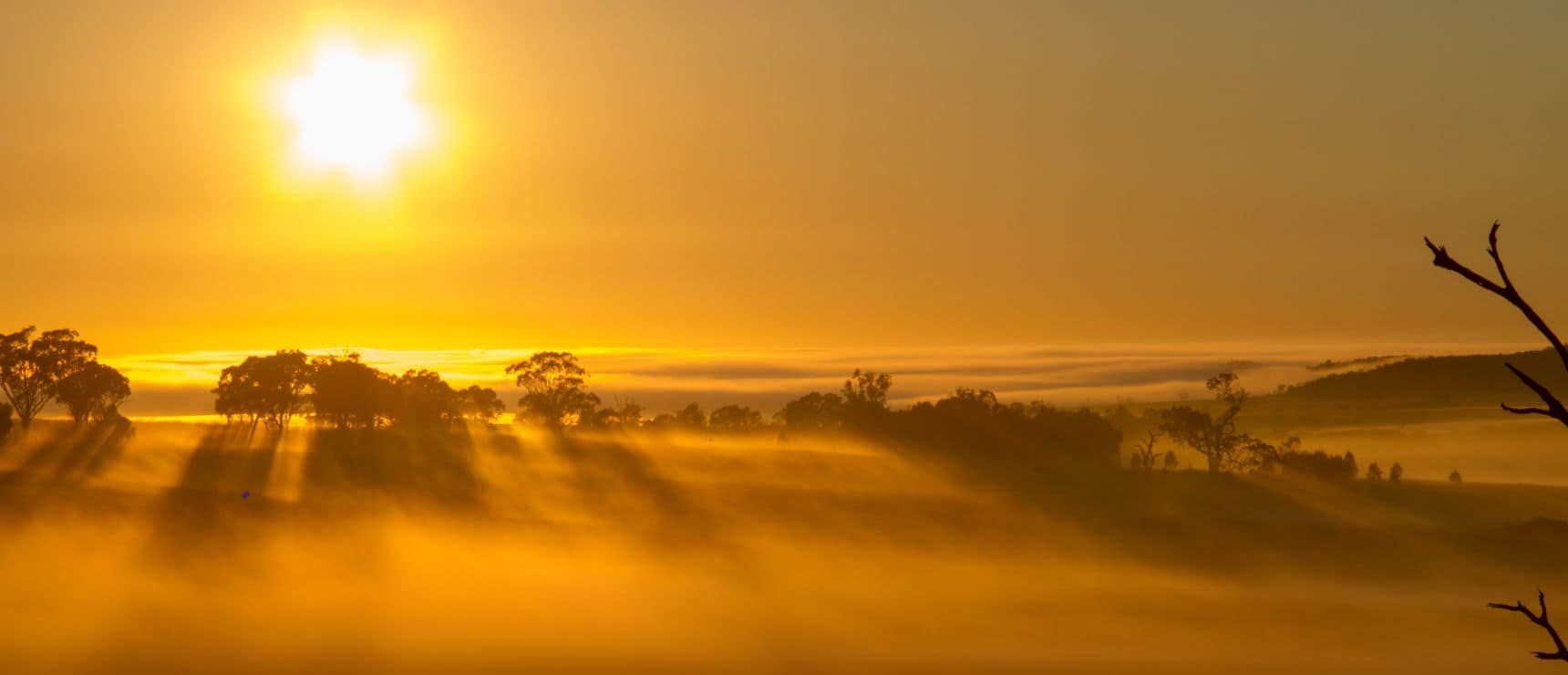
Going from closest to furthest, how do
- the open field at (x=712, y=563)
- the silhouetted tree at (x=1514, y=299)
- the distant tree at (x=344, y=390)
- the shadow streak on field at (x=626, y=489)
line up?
1. the silhouetted tree at (x=1514, y=299)
2. the open field at (x=712, y=563)
3. the shadow streak on field at (x=626, y=489)
4. the distant tree at (x=344, y=390)

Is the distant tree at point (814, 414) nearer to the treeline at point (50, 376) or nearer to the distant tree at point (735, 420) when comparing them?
the distant tree at point (735, 420)

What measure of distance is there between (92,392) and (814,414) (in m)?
56.1

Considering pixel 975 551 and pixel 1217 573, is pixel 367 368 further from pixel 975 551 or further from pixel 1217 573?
pixel 1217 573

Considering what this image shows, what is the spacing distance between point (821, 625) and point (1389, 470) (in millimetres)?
57289

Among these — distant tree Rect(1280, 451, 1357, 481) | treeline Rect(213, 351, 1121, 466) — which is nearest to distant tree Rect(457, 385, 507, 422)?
treeline Rect(213, 351, 1121, 466)

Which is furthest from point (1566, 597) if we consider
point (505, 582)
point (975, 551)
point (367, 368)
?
point (367, 368)

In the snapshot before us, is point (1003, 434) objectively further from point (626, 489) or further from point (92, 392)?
point (92, 392)

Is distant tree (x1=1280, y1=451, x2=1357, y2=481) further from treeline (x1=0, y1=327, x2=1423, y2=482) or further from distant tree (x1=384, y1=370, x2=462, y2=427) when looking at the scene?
distant tree (x1=384, y1=370, x2=462, y2=427)

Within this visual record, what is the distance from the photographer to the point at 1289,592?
6950 cm

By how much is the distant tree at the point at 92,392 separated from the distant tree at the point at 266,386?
590 centimetres

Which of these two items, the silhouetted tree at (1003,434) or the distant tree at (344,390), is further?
the silhouetted tree at (1003,434)

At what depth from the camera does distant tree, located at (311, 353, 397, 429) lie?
3696 inches

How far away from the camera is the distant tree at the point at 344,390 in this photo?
308 ft

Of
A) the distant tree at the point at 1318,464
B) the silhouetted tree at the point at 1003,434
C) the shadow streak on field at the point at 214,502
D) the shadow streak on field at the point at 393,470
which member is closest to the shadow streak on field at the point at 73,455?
the shadow streak on field at the point at 214,502
